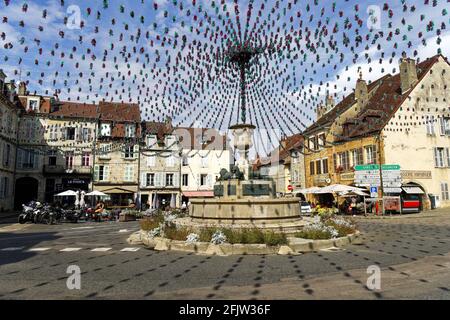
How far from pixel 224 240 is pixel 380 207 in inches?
835

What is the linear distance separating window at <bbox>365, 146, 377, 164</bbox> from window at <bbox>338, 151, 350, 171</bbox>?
2483 millimetres

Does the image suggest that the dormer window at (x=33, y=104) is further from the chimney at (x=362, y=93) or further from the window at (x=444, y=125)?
the window at (x=444, y=125)

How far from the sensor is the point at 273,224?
36.4 ft

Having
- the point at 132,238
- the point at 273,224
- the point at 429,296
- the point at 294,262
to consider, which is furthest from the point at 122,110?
the point at 429,296

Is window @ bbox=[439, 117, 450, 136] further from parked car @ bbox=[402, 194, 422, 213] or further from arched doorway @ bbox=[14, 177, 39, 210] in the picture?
arched doorway @ bbox=[14, 177, 39, 210]

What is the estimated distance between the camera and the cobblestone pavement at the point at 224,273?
5316 mm

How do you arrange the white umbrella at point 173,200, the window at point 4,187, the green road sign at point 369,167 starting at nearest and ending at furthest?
the green road sign at point 369,167 → the window at point 4,187 → the white umbrella at point 173,200

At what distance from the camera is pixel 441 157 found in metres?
27.7

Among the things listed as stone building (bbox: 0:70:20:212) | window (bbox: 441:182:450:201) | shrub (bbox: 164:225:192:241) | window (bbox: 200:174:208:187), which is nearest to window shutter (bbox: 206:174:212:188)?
window (bbox: 200:174:208:187)

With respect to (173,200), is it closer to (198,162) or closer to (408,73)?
(198,162)

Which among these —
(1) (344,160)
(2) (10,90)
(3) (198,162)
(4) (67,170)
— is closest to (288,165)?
(3) (198,162)

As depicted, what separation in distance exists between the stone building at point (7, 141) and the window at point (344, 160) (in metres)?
31.3

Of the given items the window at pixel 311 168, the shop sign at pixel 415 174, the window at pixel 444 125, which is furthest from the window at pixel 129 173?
the window at pixel 444 125
